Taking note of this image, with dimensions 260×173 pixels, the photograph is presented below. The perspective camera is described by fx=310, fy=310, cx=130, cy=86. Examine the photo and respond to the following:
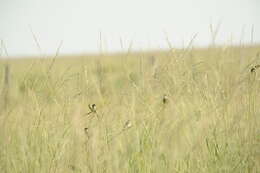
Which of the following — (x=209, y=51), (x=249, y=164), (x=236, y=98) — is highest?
(x=209, y=51)

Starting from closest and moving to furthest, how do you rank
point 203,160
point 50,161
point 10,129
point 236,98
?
point 50,161 → point 203,160 → point 10,129 → point 236,98

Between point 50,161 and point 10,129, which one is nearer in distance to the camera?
point 50,161

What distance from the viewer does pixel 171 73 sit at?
5.53 feet

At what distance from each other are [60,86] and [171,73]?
60 centimetres

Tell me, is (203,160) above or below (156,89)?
below

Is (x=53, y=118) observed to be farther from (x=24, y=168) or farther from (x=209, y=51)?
(x=209, y=51)

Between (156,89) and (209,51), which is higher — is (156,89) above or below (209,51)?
below

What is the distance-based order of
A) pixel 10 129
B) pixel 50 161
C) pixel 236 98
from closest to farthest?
1. pixel 50 161
2. pixel 10 129
3. pixel 236 98

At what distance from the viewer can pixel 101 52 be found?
1.70 meters

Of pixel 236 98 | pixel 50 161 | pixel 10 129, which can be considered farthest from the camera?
pixel 236 98

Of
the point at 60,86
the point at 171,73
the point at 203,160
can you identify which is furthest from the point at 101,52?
the point at 203,160

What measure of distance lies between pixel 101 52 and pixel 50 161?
0.63 m

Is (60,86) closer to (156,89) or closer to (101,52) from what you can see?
(101,52)

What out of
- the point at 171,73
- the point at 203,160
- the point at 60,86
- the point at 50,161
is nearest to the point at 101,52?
the point at 60,86
